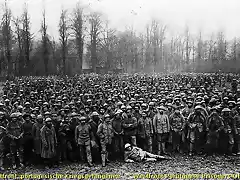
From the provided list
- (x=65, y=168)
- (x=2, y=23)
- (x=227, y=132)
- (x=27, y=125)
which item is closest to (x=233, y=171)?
(x=227, y=132)

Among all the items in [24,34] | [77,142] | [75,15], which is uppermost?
[75,15]

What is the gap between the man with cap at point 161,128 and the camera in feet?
31.1

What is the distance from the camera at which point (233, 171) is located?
7.87 m

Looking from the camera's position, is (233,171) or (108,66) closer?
(233,171)

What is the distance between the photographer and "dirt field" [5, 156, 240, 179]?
7.96 m

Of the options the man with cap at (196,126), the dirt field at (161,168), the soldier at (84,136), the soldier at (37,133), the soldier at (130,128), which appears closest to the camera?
the dirt field at (161,168)

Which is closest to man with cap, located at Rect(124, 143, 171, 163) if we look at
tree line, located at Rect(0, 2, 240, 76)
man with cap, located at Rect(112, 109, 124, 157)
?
man with cap, located at Rect(112, 109, 124, 157)

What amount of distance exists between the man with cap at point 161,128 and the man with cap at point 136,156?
0.52m

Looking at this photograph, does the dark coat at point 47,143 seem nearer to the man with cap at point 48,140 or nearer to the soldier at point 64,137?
the man with cap at point 48,140

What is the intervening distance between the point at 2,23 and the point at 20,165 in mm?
32607

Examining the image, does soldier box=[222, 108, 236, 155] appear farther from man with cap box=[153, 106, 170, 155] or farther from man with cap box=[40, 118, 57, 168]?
man with cap box=[40, 118, 57, 168]

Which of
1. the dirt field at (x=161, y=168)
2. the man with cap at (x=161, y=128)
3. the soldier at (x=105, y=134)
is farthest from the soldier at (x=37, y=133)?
the man with cap at (x=161, y=128)

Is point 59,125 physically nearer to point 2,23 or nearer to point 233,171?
point 233,171

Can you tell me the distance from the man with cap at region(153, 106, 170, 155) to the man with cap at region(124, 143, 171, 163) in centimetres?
52
